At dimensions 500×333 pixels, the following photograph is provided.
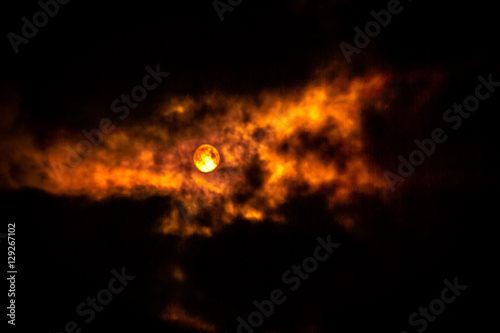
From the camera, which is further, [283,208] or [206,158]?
[283,208]

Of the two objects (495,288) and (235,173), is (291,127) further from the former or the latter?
(495,288)

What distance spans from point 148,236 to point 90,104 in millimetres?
2002

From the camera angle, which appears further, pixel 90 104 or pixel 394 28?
pixel 90 104

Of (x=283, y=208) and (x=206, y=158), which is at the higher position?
(x=206, y=158)

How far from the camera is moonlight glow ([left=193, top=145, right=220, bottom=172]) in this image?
12.4 feet

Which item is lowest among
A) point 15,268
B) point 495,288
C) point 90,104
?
point 495,288

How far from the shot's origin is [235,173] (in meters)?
4.07

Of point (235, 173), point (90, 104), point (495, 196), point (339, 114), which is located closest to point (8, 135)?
point (90, 104)

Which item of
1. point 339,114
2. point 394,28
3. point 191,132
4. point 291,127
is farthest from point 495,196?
point 191,132

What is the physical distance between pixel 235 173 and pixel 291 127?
98cm

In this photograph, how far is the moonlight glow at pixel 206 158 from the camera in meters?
3.79

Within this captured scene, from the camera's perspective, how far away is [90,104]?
4109 mm

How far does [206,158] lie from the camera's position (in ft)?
12.4

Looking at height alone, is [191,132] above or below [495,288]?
above
